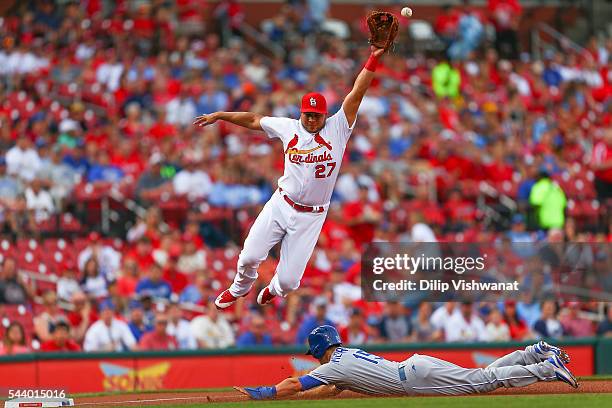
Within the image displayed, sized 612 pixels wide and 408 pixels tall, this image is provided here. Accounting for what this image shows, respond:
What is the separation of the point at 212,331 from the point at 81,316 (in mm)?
1377

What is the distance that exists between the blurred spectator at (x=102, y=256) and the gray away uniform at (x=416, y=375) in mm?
5546

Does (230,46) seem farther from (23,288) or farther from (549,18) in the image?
(23,288)

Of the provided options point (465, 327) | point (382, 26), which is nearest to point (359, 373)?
point (382, 26)

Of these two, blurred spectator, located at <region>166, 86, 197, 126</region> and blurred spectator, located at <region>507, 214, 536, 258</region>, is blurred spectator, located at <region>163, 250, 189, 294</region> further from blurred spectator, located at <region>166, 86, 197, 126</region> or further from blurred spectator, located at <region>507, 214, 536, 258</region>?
blurred spectator, located at <region>507, 214, 536, 258</region>

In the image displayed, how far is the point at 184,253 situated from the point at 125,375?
2.52 metres

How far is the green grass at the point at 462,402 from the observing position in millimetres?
10156

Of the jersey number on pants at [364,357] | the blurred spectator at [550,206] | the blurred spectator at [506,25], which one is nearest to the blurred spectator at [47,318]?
the jersey number on pants at [364,357]

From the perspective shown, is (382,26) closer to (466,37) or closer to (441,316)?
(441,316)

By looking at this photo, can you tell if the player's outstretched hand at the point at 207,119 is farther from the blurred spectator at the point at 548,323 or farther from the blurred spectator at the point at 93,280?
the blurred spectator at the point at 548,323

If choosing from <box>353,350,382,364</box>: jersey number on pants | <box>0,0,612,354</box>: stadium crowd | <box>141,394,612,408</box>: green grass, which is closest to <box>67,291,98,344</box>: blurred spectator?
<box>0,0,612,354</box>: stadium crowd

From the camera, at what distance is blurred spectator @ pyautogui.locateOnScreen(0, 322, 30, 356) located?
45.8 feet

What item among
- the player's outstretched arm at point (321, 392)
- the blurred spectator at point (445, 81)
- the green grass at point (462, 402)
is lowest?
the green grass at point (462, 402)

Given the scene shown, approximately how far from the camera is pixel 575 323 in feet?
49.7

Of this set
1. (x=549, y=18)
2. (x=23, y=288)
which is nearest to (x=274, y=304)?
(x=23, y=288)
